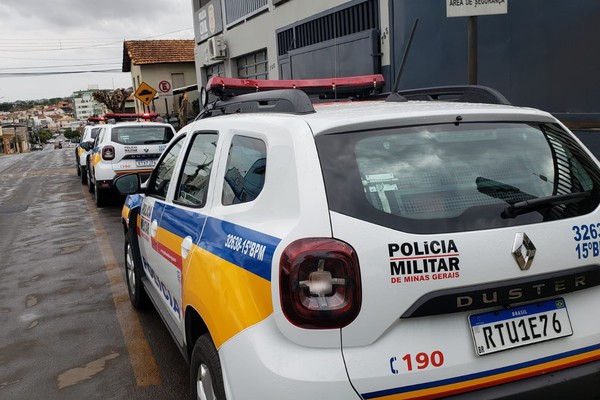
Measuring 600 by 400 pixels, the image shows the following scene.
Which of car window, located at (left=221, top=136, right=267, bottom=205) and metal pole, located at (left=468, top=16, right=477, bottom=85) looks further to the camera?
metal pole, located at (left=468, top=16, right=477, bottom=85)

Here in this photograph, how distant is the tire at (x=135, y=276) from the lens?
4.65 meters

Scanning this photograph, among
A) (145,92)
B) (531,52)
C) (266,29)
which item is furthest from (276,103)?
(145,92)

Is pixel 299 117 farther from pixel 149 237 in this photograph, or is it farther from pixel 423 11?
pixel 423 11

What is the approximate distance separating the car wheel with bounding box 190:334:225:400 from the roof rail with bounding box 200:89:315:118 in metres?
1.13

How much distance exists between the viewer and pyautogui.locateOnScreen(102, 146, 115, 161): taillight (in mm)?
10758

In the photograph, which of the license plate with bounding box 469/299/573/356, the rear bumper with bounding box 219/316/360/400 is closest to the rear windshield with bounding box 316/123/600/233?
the license plate with bounding box 469/299/573/356

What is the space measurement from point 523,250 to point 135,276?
141 inches

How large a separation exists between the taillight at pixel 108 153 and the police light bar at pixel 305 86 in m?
7.24

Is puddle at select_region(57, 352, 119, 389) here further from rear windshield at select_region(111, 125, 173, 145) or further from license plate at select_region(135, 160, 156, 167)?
rear windshield at select_region(111, 125, 173, 145)

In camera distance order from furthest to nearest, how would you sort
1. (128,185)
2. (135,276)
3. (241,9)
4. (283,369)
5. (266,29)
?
(241,9)
(266,29)
(135,276)
(128,185)
(283,369)

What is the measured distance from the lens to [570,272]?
2141 mm

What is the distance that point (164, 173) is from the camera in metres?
4.10

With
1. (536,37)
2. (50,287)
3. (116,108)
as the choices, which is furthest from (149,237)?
(116,108)

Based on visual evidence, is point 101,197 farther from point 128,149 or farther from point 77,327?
point 77,327
